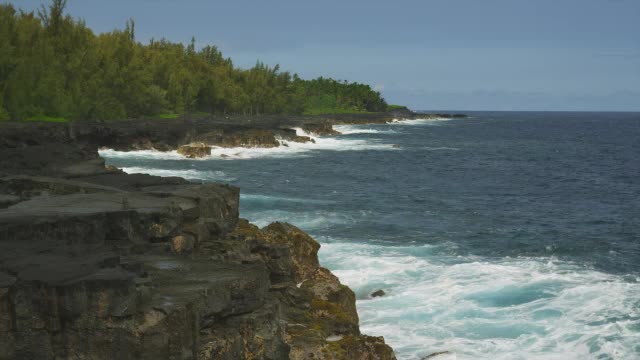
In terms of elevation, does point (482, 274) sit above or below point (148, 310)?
below

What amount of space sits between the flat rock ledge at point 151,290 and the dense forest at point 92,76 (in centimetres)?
5745

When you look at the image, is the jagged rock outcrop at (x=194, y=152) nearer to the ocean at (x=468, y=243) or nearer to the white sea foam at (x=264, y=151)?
the white sea foam at (x=264, y=151)

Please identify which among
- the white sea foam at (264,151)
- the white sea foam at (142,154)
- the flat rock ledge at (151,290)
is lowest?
the white sea foam at (264,151)

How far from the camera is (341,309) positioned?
18547mm

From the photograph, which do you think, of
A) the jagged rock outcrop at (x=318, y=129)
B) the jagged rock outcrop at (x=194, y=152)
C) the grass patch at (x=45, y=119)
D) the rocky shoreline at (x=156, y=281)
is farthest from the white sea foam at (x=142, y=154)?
the jagged rock outcrop at (x=318, y=129)

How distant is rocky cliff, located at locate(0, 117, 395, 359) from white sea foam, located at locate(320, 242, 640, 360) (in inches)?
114

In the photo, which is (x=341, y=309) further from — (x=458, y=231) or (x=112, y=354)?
(x=458, y=231)

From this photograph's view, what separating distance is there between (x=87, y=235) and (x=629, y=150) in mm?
109297

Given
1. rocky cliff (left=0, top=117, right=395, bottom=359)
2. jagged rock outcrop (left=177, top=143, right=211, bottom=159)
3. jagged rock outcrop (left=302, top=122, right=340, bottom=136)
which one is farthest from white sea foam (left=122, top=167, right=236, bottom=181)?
jagged rock outcrop (left=302, top=122, right=340, bottom=136)

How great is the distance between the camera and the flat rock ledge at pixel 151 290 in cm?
1118

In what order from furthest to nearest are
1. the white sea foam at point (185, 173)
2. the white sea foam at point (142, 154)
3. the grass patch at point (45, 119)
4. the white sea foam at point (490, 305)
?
the grass patch at point (45, 119) → the white sea foam at point (142, 154) → the white sea foam at point (185, 173) → the white sea foam at point (490, 305)

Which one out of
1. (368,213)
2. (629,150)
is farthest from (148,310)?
(629,150)

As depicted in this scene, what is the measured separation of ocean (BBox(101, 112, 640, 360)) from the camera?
69.3ft

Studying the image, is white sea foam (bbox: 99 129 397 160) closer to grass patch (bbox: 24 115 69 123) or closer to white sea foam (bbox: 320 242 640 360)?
grass patch (bbox: 24 115 69 123)
